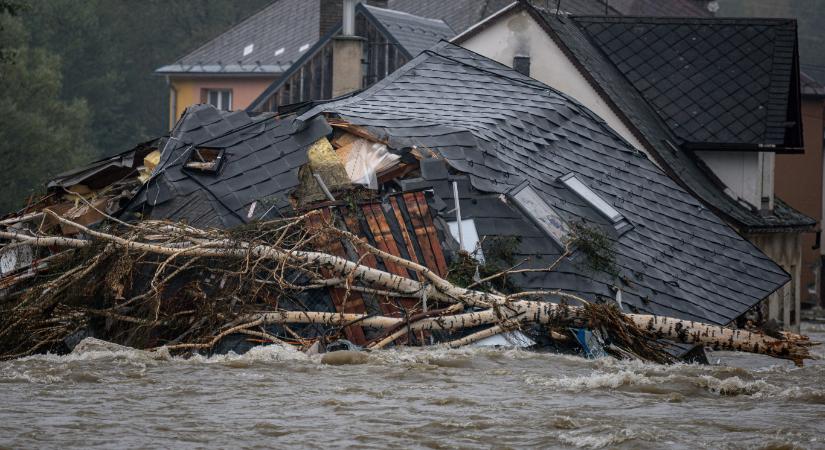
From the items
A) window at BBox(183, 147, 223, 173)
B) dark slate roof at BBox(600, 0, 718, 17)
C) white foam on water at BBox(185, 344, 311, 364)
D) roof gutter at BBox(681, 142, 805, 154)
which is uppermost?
dark slate roof at BBox(600, 0, 718, 17)

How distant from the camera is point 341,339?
14.0 m

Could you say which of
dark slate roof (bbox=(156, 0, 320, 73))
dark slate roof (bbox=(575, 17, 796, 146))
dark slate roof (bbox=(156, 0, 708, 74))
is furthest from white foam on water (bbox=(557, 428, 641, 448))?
dark slate roof (bbox=(156, 0, 320, 73))

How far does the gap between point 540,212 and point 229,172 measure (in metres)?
3.55

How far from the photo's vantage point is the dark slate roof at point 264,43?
140 ft

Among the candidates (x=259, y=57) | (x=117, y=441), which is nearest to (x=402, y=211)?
(x=117, y=441)

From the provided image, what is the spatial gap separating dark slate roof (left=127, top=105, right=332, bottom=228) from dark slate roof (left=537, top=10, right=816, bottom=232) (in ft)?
24.6

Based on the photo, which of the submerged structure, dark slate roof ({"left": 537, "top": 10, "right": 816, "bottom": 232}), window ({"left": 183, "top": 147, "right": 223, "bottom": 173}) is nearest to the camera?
the submerged structure

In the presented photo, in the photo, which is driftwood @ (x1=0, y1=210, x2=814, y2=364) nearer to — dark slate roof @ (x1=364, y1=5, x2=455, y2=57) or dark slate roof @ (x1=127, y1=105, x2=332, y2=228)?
dark slate roof @ (x1=127, y1=105, x2=332, y2=228)

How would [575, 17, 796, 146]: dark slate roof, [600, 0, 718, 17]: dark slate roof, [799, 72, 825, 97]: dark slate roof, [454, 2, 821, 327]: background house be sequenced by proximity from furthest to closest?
[600, 0, 718, 17]: dark slate roof, [799, 72, 825, 97]: dark slate roof, [575, 17, 796, 146]: dark slate roof, [454, 2, 821, 327]: background house

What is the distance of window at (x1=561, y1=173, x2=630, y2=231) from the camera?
665 inches

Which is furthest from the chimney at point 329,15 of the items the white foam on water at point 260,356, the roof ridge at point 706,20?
the white foam on water at point 260,356

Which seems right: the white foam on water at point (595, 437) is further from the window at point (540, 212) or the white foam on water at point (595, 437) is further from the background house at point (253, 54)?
the background house at point (253, 54)

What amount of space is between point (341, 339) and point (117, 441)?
4072 mm

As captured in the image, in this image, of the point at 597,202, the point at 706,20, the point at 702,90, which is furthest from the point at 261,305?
the point at 706,20
